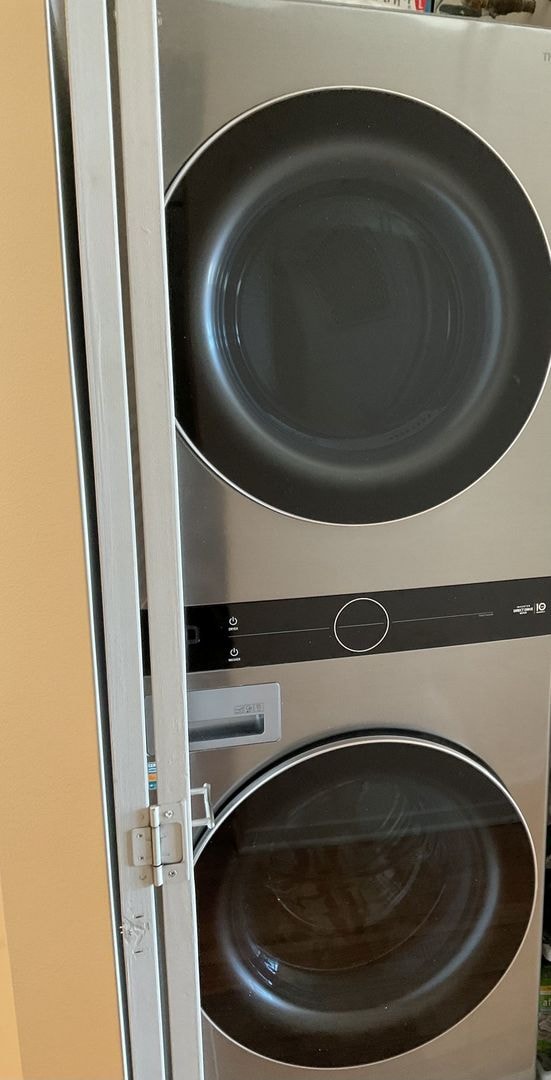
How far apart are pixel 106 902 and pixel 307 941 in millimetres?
310

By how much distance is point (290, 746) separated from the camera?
2.70 feet

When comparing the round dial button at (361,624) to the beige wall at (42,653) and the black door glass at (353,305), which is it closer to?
the black door glass at (353,305)

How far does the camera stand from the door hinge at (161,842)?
68 centimetres

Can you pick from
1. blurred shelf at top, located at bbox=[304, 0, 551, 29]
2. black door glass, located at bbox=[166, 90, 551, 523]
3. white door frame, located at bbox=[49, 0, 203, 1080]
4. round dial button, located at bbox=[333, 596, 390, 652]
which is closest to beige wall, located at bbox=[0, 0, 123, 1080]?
white door frame, located at bbox=[49, 0, 203, 1080]

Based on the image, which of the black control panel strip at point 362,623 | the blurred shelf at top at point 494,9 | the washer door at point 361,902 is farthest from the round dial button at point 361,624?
the blurred shelf at top at point 494,9

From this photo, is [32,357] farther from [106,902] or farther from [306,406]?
[106,902]

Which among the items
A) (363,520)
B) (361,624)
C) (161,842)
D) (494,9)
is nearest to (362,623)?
(361,624)

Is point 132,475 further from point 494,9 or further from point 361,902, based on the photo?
point 494,9

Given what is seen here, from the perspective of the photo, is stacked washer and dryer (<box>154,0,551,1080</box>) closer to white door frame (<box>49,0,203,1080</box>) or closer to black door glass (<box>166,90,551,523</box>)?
black door glass (<box>166,90,551,523</box>)

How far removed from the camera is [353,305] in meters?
0.75

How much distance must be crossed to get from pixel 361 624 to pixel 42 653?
343 millimetres

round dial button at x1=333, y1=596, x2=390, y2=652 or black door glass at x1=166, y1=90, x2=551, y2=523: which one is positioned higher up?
black door glass at x1=166, y1=90, x2=551, y2=523

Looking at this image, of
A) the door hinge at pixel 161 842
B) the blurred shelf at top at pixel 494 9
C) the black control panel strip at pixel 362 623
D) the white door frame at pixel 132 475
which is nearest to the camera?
the white door frame at pixel 132 475

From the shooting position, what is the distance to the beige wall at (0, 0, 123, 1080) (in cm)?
61
